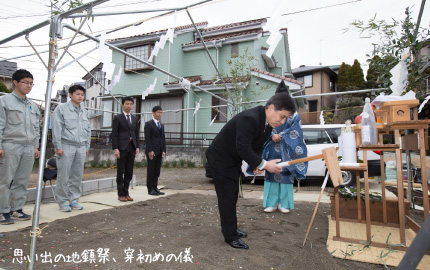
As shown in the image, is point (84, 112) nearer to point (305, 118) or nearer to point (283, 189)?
point (283, 189)

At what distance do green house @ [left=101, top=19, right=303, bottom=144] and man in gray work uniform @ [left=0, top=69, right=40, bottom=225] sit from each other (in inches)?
308

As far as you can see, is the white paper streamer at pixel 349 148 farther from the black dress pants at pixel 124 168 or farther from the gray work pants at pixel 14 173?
the gray work pants at pixel 14 173

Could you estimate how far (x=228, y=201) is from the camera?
2273 mm

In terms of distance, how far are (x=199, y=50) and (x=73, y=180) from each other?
33.8 feet

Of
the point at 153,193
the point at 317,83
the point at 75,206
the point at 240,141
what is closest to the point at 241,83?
the point at 153,193

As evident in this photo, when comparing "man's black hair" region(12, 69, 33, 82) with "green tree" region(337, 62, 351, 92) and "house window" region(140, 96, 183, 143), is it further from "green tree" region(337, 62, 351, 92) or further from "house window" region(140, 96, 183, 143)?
"green tree" region(337, 62, 351, 92)

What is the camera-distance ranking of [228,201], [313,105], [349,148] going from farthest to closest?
[313,105], [349,148], [228,201]

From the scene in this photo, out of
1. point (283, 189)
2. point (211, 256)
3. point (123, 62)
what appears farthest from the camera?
point (123, 62)

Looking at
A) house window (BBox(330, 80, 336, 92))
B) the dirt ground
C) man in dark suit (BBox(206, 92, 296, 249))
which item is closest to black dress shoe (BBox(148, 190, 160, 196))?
the dirt ground

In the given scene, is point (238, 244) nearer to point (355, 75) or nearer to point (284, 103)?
point (284, 103)

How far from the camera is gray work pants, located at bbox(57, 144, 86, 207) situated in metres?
3.38

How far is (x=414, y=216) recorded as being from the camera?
3.31 m

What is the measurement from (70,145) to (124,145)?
841mm

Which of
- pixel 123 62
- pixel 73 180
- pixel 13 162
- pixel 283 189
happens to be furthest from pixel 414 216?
pixel 123 62
